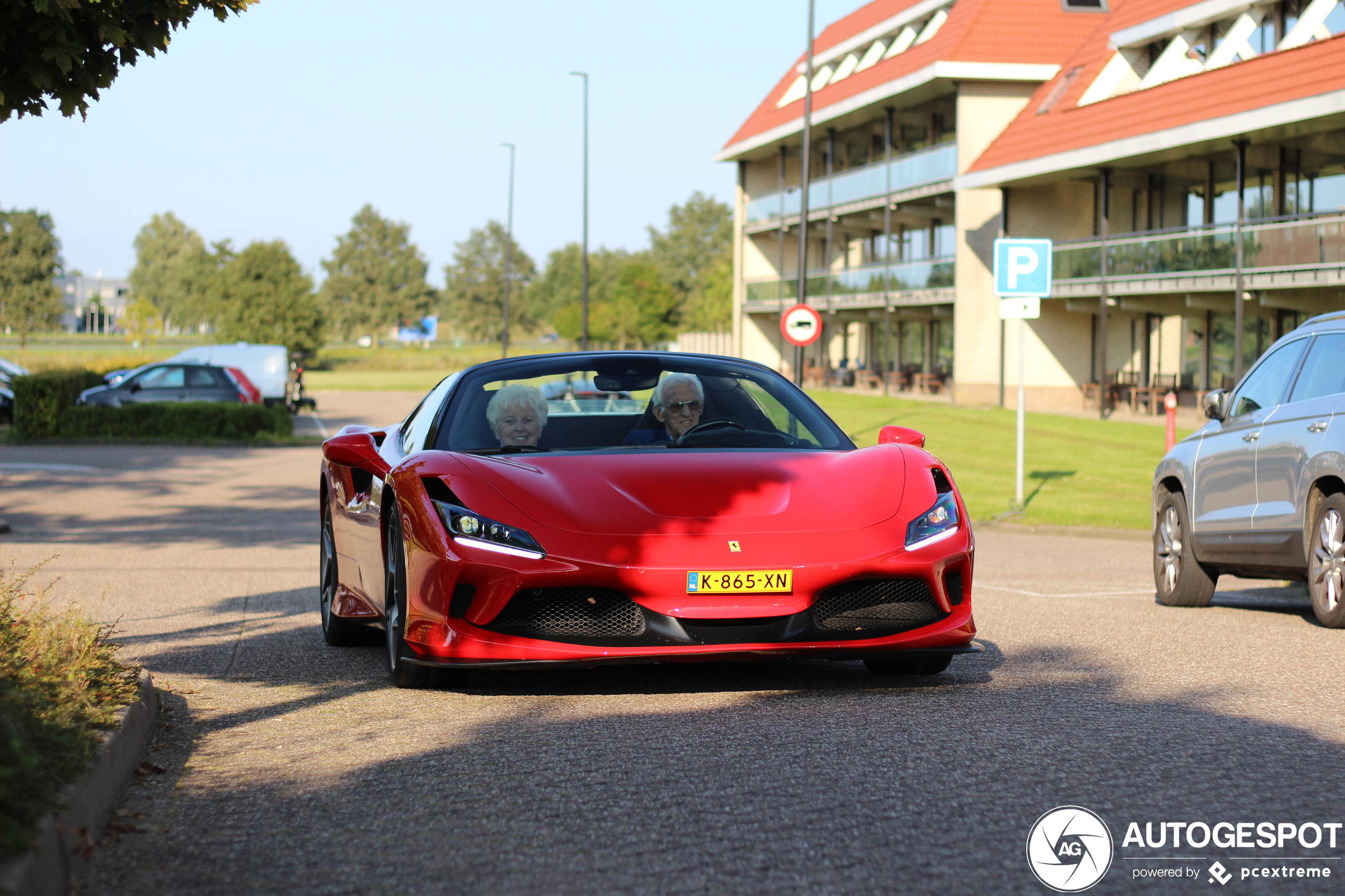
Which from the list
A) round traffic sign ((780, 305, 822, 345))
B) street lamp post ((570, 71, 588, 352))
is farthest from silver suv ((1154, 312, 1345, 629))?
street lamp post ((570, 71, 588, 352))

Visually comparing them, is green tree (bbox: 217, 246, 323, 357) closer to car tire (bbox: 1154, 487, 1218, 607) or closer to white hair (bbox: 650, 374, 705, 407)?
car tire (bbox: 1154, 487, 1218, 607)

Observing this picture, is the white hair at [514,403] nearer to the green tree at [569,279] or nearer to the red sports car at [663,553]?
the red sports car at [663,553]

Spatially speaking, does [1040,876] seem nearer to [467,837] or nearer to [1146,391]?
[467,837]

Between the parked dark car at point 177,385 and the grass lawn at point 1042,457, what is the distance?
13266mm

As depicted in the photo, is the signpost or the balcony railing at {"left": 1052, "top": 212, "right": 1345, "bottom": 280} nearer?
the signpost

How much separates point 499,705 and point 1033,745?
Answer: 192 centimetres

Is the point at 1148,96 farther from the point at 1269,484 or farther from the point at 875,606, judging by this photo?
the point at 875,606

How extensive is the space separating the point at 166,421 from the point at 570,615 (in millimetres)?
25752

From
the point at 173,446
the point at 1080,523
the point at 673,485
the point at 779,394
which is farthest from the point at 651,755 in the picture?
the point at 173,446

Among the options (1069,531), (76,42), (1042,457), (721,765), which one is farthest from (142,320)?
(721,765)

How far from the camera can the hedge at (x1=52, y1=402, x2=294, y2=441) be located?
29391 mm

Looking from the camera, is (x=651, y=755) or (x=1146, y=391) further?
(x=1146, y=391)

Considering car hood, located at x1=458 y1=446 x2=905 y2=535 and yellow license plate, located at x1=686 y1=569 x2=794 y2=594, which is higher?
car hood, located at x1=458 y1=446 x2=905 y2=535

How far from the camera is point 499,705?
18.7 feet
